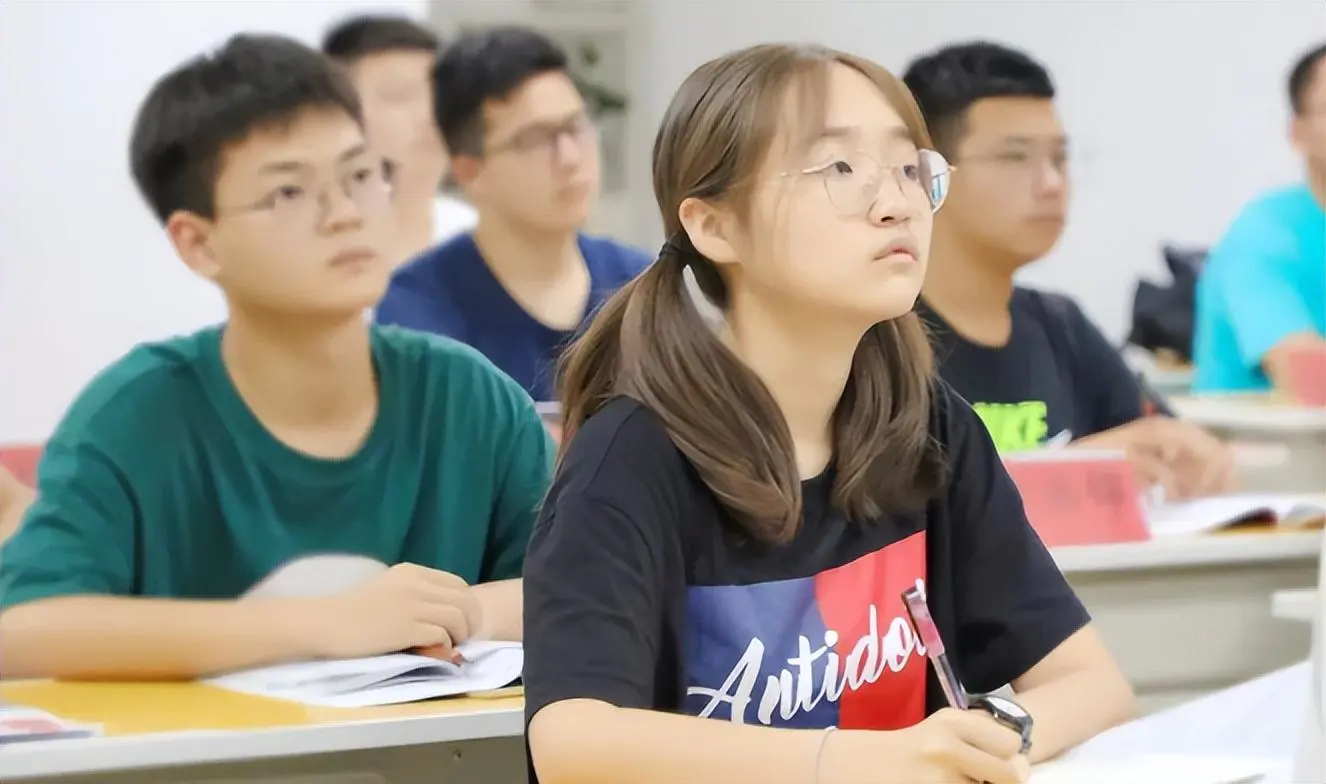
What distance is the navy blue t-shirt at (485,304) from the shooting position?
1648 millimetres

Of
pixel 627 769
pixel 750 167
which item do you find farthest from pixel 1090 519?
pixel 627 769

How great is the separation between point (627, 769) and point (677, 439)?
22 cm

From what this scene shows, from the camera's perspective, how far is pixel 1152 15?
2.23 m

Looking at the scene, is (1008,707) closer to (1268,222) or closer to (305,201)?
(305,201)

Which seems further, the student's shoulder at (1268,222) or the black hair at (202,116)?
the student's shoulder at (1268,222)

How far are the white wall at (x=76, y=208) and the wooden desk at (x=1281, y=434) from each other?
54.3 inches

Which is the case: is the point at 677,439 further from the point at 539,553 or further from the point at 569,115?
the point at 569,115

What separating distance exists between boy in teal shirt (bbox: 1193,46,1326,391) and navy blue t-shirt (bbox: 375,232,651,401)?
44.3 inches

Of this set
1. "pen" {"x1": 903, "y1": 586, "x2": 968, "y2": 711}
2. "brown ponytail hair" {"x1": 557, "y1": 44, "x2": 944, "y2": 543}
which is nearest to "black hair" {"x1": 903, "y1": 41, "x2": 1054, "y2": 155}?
"brown ponytail hair" {"x1": 557, "y1": 44, "x2": 944, "y2": 543}

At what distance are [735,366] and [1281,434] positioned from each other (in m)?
1.45

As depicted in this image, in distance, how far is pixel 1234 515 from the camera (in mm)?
1984

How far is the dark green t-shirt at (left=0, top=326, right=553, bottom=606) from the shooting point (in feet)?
4.96

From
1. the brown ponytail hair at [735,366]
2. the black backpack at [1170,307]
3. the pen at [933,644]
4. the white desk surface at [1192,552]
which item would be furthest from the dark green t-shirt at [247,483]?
the black backpack at [1170,307]

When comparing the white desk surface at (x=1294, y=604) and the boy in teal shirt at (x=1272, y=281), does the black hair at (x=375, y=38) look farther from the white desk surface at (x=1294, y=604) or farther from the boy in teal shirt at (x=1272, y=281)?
the boy in teal shirt at (x=1272, y=281)
